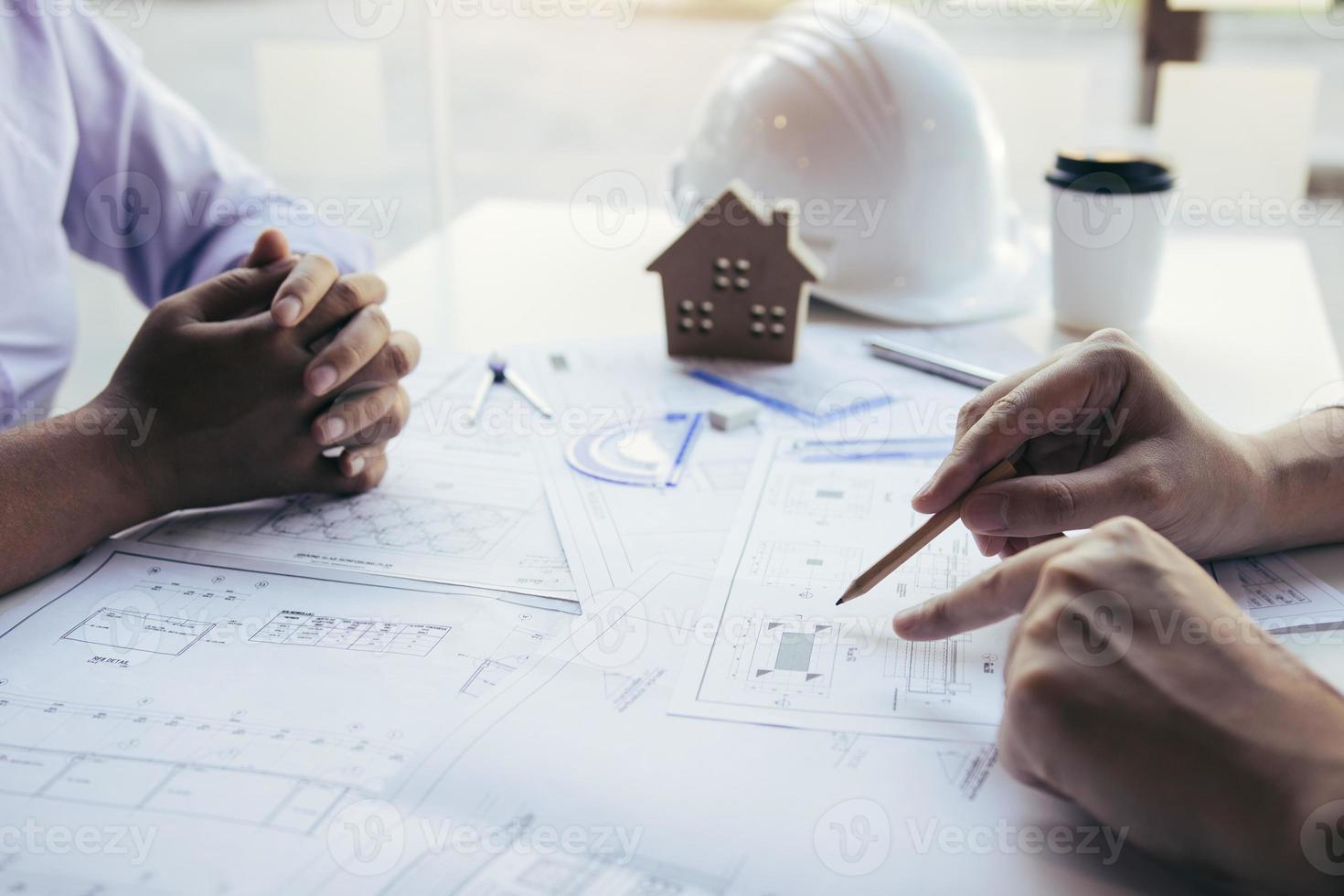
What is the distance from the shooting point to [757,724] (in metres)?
0.57

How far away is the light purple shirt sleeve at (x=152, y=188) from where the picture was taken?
3.84 ft

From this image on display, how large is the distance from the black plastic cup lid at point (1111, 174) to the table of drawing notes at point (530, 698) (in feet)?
1.42

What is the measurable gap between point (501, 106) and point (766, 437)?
14.8ft

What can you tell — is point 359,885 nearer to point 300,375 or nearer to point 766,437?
point 300,375

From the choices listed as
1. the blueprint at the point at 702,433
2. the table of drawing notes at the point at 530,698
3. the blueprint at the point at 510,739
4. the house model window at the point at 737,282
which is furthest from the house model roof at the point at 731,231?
the blueprint at the point at 510,739

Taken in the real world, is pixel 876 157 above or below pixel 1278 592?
above

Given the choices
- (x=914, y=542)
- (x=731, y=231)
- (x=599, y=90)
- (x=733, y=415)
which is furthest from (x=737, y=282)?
(x=599, y=90)

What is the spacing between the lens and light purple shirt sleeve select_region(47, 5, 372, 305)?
1172 millimetres

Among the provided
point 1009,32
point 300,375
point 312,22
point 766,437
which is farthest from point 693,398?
point 312,22

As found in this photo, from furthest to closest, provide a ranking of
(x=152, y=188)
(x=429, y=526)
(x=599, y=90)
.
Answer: (x=599, y=90) < (x=152, y=188) < (x=429, y=526)

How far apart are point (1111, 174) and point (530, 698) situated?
2.90ft

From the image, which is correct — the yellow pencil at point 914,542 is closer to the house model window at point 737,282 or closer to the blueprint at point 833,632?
the blueprint at point 833,632

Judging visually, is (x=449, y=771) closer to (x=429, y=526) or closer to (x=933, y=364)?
(x=429, y=526)

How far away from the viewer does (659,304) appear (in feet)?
4.45
